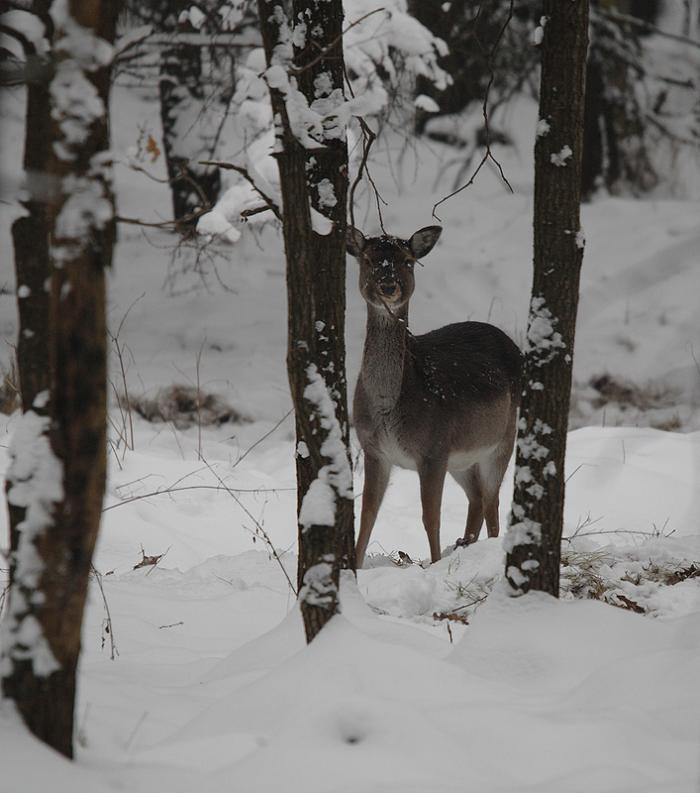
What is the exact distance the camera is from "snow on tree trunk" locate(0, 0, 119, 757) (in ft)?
6.45

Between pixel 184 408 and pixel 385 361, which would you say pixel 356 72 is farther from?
pixel 385 361

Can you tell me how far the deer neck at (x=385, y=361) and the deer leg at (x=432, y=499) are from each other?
1.36ft

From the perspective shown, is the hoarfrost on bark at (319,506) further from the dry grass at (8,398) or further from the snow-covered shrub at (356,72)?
the snow-covered shrub at (356,72)

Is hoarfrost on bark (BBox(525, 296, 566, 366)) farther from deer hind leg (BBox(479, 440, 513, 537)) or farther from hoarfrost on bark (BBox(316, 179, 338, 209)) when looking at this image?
deer hind leg (BBox(479, 440, 513, 537))

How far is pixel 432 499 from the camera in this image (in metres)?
5.44

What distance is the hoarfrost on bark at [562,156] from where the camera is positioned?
3.14 metres

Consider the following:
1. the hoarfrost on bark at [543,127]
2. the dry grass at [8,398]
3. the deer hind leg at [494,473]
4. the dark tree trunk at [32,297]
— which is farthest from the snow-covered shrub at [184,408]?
the dark tree trunk at [32,297]

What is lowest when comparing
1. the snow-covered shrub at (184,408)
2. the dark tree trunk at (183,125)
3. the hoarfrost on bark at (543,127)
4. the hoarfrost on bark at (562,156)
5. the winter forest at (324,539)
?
the snow-covered shrub at (184,408)

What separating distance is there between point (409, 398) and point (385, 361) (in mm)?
246

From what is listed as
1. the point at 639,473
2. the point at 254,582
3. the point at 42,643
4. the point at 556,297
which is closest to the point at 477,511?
the point at 639,473

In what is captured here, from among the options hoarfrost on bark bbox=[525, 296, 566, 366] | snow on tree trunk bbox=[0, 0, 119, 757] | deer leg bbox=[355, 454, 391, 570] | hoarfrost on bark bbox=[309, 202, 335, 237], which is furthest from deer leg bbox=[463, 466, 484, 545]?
snow on tree trunk bbox=[0, 0, 119, 757]

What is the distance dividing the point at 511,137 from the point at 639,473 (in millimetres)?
9570

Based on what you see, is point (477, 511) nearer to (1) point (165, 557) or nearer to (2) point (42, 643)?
(1) point (165, 557)

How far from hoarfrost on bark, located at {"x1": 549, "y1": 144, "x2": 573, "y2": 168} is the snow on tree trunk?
1568mm
